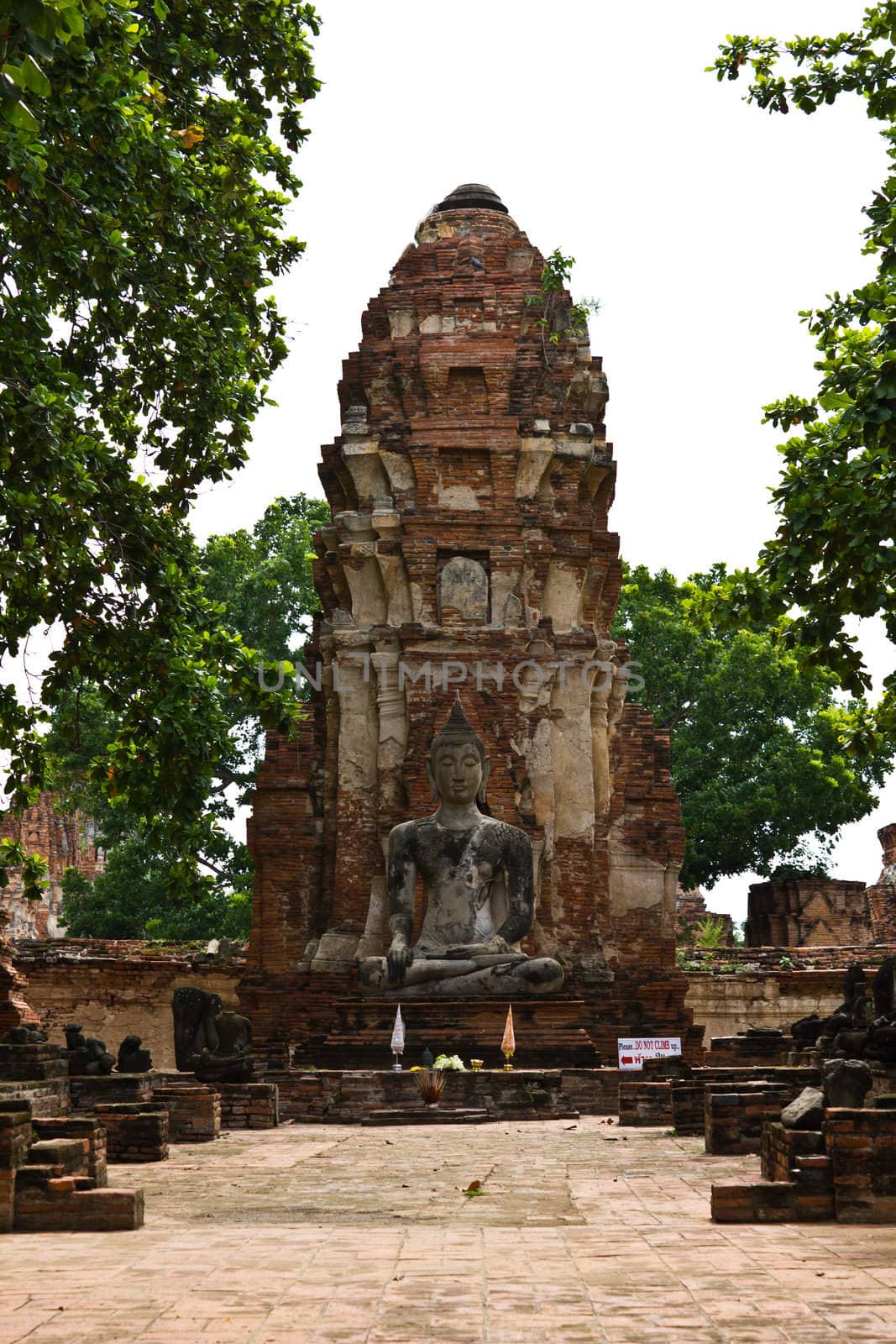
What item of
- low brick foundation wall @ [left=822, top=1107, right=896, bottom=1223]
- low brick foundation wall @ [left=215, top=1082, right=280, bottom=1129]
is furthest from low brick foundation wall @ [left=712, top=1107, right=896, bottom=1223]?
low brick foundation wall @ [left=215, top=1082, right=280, bottom=1129]

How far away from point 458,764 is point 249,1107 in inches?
241

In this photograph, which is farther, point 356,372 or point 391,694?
point 356,372

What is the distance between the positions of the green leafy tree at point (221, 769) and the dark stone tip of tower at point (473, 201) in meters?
8.04

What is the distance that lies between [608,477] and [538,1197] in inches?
586

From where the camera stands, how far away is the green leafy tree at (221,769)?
3044 centimetres

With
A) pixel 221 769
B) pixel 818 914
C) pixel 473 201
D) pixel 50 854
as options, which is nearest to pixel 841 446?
pixel 473 201

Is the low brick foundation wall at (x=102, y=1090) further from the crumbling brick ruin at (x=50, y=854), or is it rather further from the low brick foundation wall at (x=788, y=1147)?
the crumbling brick ruin at (x=50, y=854)

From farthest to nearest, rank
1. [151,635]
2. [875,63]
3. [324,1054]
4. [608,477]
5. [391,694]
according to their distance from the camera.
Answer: [608,477] < [391,694] < [324,1054] < [875,63] < [151,635]

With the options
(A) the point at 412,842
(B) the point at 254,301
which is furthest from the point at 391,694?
(B) the point at 254,301

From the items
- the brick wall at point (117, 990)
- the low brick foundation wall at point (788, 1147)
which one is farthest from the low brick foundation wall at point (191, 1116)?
the brick wall at point (117, 990)

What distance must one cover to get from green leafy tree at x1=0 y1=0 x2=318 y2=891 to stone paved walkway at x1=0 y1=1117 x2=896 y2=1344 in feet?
10.1

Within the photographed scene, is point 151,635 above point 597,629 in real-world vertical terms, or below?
below

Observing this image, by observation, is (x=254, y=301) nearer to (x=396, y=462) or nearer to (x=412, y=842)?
(x=412, y=842)

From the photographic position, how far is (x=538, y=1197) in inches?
309
